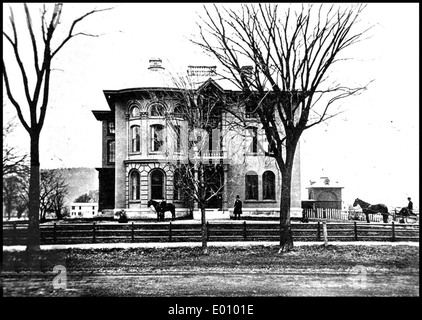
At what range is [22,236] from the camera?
9.22 metres

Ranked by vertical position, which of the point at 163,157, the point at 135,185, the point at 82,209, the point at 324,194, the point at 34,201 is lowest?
the point at 324,194

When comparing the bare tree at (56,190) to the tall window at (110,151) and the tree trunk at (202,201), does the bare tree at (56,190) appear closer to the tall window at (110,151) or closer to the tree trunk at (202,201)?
the tree trunk at (202,201)

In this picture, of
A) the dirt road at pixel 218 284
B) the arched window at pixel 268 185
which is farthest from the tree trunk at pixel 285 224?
the arched window at pixel 268 185

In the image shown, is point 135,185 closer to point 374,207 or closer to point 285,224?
point 285,224

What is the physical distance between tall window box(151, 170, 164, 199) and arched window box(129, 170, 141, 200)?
4.24 ft

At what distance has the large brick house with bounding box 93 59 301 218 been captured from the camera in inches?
595

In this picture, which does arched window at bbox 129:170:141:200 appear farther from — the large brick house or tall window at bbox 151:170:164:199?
tall window at bbox 151:170:164:199

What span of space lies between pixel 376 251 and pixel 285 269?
13.4 ft

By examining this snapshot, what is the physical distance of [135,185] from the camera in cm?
2662

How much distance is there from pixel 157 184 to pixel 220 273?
16416 mm

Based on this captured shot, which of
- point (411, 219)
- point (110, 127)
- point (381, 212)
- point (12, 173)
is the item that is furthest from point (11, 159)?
point (110, 127)

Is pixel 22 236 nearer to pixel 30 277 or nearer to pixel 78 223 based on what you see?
pixel 30 277

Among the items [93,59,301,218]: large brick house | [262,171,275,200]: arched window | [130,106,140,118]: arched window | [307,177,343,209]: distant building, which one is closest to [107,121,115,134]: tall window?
[93,59,301,218]: large brick house

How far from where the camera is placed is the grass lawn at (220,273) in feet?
28.6
